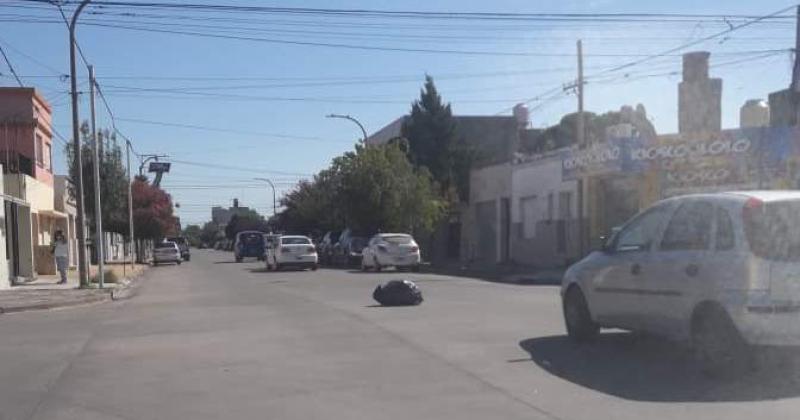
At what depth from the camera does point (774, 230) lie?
895cm

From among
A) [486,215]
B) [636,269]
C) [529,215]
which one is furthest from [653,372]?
[486,215]

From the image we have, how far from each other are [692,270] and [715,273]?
324mm

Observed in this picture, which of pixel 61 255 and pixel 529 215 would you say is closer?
pixel 61 255

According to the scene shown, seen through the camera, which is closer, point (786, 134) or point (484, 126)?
point (786, 134)

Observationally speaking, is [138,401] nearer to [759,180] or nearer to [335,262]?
[759,180]

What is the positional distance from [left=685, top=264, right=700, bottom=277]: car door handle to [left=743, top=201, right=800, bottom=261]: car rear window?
2.00ft

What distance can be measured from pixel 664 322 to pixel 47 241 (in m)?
36.7

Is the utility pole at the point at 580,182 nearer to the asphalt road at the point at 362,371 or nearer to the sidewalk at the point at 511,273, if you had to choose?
the sidewalk at the point at 511,273

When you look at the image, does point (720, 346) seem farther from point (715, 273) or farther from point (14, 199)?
point (14, 199)

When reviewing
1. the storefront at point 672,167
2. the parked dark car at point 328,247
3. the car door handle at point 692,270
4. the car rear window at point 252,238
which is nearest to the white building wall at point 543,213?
the storefront at point 672,167

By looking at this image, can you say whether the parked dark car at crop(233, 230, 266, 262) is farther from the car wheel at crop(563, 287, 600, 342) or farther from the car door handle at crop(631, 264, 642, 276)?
the car door handle at crop(631, 264, 642, 276)

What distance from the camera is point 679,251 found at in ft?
32.1

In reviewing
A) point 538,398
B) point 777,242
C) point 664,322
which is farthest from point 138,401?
point 777,242

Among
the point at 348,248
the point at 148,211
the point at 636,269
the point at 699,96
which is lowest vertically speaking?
the point at 348,248
